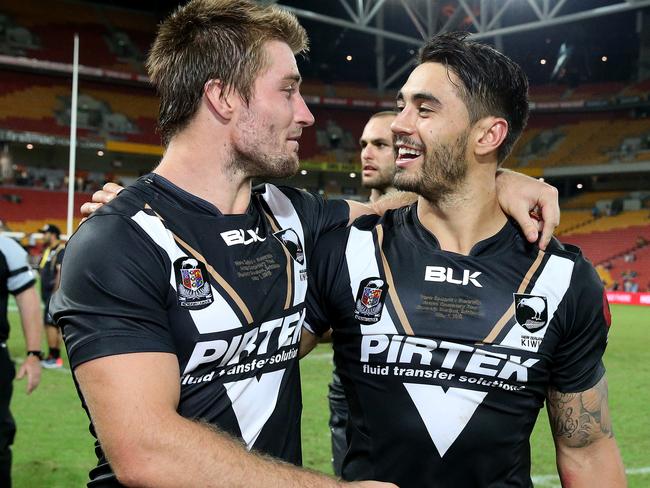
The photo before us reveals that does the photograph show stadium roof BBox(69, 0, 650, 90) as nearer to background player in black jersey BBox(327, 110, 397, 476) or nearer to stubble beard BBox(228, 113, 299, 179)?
background player in black jersey BBox(327, 110, 397, 476)

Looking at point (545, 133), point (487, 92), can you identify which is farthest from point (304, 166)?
point (487, 92)

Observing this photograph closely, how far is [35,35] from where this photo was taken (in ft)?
115

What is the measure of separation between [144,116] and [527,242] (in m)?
36.7

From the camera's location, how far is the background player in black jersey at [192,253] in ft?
5.18

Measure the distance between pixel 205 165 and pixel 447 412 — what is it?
3.48 ft

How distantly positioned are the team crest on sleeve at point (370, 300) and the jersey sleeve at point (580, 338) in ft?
1.90

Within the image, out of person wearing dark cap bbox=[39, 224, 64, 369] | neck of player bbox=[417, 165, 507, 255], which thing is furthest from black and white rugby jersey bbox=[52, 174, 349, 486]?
person wearing dark cap bbox=[39, 224, 64, 369]

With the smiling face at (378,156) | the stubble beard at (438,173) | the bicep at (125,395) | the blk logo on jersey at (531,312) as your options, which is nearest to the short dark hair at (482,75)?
the stubble beard at (438,173)

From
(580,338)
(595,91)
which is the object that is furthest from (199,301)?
(595,91)

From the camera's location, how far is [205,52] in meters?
2.04

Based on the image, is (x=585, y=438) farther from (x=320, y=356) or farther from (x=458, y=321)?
(x=320, y=356)

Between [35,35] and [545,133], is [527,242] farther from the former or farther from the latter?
[545,133]

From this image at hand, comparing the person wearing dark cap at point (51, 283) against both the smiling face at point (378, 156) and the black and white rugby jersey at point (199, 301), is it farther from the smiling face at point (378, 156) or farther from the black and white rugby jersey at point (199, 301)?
the black and white rugby jersey at point (199, 301)

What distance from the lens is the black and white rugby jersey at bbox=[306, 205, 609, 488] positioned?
2.17 m
